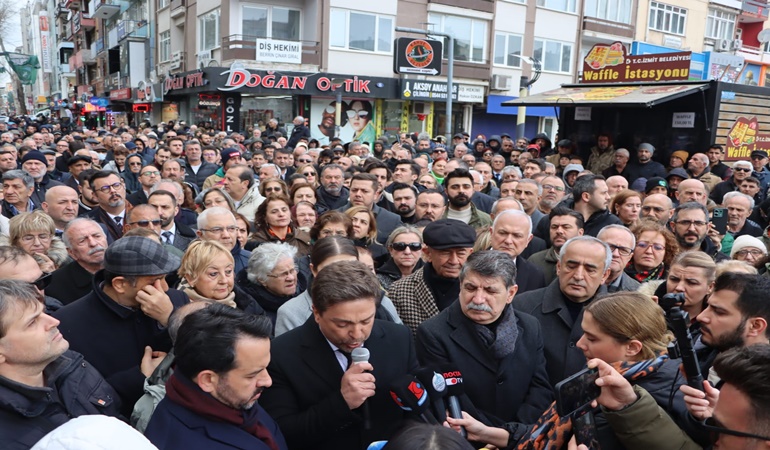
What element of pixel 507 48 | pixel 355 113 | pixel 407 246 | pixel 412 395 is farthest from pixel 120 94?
pixel 412 395

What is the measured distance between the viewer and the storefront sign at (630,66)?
11.6 metres

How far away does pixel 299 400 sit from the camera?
271cm

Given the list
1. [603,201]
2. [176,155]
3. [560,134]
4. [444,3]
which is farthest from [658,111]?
[444,3]

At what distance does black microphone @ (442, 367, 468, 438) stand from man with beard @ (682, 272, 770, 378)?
1.13m

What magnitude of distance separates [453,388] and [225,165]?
8.02m

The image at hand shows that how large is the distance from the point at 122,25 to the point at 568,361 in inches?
1444

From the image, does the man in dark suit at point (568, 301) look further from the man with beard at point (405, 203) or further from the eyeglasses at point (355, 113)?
the eyeglasses at point (355, 113)

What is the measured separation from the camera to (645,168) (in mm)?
10336

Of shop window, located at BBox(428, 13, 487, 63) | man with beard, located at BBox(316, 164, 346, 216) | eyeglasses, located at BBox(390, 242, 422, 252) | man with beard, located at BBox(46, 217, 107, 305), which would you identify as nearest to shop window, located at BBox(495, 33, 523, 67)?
shop window, located at BBox(428, 13, 487, 63)

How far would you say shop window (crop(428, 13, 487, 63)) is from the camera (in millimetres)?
24891

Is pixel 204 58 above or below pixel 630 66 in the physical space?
above

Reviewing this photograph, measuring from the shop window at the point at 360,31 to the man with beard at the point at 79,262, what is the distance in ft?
65.3

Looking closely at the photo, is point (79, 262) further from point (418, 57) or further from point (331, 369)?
point (418, 57)

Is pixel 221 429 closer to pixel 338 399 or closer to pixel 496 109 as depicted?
pixel 338 399
